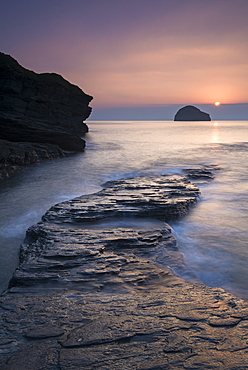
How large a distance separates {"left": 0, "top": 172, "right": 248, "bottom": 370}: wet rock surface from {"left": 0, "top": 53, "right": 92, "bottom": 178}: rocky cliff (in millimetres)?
11156

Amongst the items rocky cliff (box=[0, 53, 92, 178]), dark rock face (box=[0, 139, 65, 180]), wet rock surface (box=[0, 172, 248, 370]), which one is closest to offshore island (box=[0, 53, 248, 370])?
wet rock surface (box=[0, 172, 248, 370])

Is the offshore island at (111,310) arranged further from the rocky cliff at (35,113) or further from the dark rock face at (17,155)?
the rocky cliff at (35,113)

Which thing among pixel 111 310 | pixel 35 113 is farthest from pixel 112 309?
pixel 35 113

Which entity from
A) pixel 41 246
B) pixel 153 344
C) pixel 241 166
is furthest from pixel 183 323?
pixel 241 166

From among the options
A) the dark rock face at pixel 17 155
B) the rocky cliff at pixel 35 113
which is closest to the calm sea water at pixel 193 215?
the dark rock face at pixel 17 155

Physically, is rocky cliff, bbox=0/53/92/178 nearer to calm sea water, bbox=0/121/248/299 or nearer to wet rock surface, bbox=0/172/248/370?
calm sea water, bbox=0/121/248/299

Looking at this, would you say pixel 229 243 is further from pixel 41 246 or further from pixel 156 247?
pixel 41 246

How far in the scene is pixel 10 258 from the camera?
6.05 metres

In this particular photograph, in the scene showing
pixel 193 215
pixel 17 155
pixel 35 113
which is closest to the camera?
pixel 193 215

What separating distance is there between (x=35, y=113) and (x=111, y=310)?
97.3ft

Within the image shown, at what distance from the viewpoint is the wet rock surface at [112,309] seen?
8.69ft

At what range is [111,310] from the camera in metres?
3.48

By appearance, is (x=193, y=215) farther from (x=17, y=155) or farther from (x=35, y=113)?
(x=35, y=113)

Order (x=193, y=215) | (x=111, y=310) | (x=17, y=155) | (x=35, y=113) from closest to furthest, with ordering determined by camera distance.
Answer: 1. (x=111, y=310)
2. (x=193, y=215)
3. (x=17, y=155)
4. (x=35, y=113)
